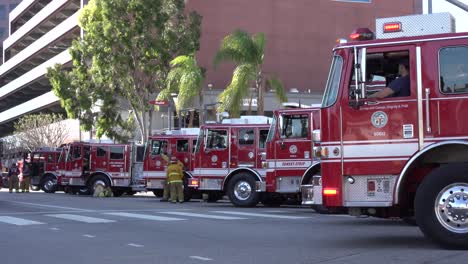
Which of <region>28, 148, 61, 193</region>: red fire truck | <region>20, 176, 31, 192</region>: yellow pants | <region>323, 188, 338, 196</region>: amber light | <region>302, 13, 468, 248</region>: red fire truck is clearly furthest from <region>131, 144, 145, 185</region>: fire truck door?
<region>323, 188, 338, 196</region>: amber light

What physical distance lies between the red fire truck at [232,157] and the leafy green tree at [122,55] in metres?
13.1

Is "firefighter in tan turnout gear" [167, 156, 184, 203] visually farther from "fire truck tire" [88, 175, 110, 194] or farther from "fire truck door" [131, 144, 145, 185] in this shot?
"fire truck tire" [88, 175, 110, 194]

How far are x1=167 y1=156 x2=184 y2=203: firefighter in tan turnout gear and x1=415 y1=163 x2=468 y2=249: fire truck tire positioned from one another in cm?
1542

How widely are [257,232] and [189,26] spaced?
83.0 feet

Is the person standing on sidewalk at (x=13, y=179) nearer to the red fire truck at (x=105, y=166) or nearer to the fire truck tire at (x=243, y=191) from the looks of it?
the red fire truck at (x=105, y=166)

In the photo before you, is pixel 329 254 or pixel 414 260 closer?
pixel 414 260

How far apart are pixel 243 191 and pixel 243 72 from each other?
944 cm

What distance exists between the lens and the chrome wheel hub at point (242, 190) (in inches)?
844

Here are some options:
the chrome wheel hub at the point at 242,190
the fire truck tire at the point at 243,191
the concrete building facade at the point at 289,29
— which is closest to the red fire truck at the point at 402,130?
the fire truck tire at the point at 243,191

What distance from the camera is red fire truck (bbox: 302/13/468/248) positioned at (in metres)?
9.23

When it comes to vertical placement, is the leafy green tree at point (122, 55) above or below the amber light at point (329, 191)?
above

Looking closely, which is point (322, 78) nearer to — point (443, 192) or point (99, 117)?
point (99, 117)

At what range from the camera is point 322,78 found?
5116 centimetres

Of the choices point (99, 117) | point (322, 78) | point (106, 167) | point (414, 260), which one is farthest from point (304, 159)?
point (322, 78)
